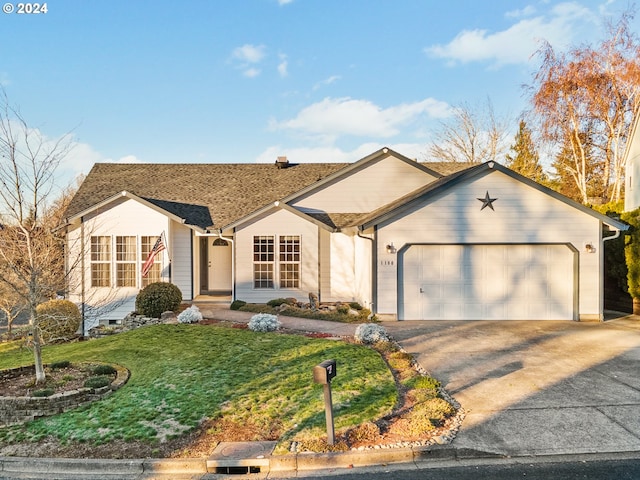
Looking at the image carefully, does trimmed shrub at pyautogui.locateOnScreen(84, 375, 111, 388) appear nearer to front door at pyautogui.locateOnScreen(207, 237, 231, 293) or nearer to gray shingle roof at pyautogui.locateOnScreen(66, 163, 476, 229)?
gray shingle roof at pyautogui.locateOnScreen(66, 163, 476, 229)

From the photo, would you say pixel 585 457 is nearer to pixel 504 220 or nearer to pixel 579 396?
pixel 579 396

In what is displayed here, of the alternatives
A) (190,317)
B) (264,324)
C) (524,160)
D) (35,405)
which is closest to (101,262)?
(190,317)

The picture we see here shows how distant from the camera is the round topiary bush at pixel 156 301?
1323cm

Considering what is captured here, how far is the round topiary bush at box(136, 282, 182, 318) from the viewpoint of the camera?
1323 centimetres

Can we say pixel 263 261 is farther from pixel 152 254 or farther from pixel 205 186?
pixel 205 186

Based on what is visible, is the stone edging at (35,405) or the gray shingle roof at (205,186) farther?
the gray shingle roof at (205,186)

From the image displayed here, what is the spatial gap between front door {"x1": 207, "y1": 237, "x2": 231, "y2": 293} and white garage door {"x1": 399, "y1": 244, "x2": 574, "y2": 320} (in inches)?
348

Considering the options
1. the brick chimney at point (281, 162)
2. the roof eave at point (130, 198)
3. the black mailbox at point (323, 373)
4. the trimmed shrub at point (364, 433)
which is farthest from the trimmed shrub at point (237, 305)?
the black mailbox at point (323, 373)

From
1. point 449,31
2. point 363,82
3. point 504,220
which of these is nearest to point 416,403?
point 504,220

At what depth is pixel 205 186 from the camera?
19.9 metres

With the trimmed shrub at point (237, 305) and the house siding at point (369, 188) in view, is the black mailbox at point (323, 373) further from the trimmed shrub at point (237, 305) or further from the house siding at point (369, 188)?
the house siding at point (369, 188)

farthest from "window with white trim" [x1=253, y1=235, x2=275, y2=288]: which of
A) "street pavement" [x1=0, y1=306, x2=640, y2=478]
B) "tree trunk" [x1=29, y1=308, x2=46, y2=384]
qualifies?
"tree trunk" [x1=29, y1=308, x2=46, y2=384]

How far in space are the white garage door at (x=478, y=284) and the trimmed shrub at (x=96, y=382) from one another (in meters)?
8.42

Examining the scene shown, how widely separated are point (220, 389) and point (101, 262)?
11.2 metres
